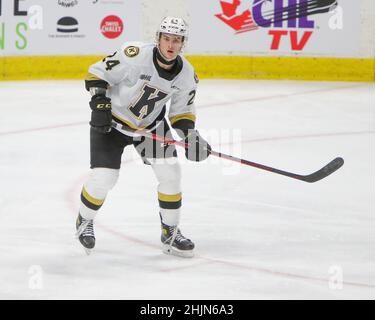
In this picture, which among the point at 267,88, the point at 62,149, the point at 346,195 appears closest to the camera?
the point at 346,195

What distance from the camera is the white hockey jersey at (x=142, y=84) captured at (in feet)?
12.3

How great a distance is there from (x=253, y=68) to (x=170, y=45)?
537 centimetres

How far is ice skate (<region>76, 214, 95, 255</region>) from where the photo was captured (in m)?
3.90

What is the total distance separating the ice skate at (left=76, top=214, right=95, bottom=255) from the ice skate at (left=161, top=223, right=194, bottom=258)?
1.04 feet

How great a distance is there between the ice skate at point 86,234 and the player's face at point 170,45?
0.82 m

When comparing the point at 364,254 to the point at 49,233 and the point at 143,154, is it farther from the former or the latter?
the point at 49,233

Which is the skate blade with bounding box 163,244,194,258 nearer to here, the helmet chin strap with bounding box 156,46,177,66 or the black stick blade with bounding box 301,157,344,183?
the black stick blade with bounding box 301,157,344,183

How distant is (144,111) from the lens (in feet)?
12.6

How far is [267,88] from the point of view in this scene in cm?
857

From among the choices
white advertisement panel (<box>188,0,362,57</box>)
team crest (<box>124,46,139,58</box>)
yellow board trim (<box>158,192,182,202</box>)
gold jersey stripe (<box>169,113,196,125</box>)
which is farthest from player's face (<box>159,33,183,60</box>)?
white advertisement panel (<box>188,0,362,57</box>)

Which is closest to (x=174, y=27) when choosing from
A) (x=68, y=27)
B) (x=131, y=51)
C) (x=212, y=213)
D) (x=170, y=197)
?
(x=131, y=51)

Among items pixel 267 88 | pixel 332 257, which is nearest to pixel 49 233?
pixel 332 257
